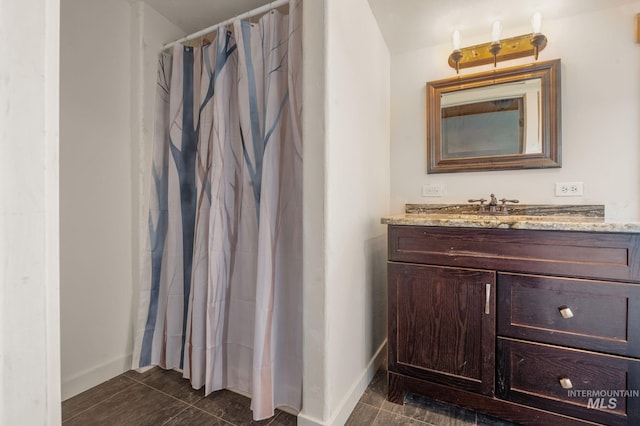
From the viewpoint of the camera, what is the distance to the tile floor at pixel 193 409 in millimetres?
1378

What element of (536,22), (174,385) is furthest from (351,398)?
(536,22)

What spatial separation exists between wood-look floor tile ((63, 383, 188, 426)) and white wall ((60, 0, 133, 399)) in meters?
0.21

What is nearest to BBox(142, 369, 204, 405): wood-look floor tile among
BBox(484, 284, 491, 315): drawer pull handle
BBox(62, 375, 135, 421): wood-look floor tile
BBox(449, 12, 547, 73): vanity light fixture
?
BBox(62, 375, 135, 421): wood-look floor tile

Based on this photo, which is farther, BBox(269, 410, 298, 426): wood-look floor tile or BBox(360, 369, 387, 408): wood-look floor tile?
BBox(360, 369, 387, 408): wood-look floor tile

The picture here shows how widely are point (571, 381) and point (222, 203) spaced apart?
175 cm

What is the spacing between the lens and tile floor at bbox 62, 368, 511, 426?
4.52ft

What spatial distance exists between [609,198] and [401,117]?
1283 mm

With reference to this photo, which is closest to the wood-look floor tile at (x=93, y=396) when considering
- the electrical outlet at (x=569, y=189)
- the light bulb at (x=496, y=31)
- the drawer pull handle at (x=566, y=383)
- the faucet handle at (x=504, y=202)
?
the drawer pull handle at (x=566, y=383)

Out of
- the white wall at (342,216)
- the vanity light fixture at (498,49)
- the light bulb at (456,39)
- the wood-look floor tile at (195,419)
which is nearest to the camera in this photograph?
the white wall at (342,216)

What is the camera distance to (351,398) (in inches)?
57.4

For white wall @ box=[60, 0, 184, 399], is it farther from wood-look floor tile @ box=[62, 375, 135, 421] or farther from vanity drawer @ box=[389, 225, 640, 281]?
vanity drawer @ box=[389, 225, 640, 281]

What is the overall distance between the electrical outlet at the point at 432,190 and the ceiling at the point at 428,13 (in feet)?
3.16
